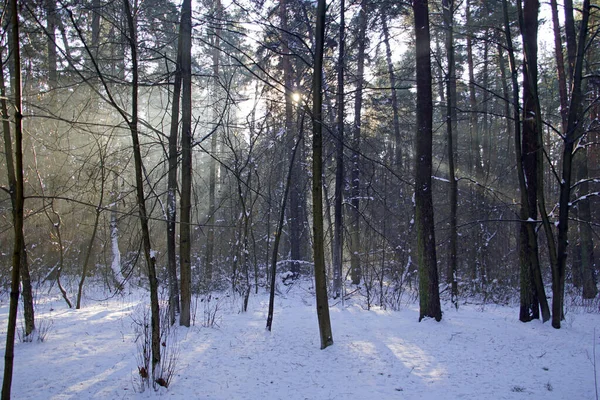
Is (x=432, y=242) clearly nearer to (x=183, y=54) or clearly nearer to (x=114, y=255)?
(x=183, y=54)

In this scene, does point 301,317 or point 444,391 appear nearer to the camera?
point 444,391

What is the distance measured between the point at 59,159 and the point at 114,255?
352 cm

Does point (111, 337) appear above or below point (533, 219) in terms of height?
below

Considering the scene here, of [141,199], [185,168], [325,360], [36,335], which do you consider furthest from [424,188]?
[36,335]

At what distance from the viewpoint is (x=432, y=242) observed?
741 centimetres

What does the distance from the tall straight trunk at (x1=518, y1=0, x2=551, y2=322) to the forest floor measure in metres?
0.56

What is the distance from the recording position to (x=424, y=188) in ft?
24.3

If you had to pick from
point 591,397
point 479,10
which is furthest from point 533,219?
point 479,10

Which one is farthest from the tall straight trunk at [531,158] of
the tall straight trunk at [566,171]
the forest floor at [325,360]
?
the forest floor at [325,360]

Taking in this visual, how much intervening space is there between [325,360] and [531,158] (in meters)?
5.52

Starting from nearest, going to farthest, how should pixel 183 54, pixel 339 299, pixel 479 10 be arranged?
pixel 183 54, pixel 339 299, pixel 479 10

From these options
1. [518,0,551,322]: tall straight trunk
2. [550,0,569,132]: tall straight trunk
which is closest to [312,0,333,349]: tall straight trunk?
[518,0,551,322]: tall straight trunk

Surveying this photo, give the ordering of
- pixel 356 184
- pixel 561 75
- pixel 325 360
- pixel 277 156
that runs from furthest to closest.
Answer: pixel 277 156, pixel 356 184, pixel 561 75, pixel 325 360

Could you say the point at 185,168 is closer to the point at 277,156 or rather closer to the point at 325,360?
the point at 325,360
